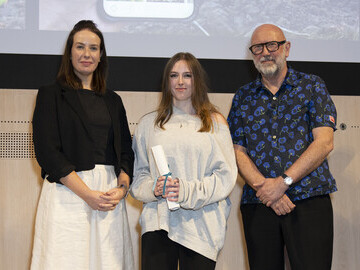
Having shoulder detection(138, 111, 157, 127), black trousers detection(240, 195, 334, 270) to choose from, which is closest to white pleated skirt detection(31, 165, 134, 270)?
shoulder detection(138, 111, 157, 127)

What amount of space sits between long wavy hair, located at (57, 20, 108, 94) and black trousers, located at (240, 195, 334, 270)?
109cm

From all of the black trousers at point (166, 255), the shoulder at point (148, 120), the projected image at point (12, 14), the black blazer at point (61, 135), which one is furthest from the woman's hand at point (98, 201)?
the projected image at point (12, 14)

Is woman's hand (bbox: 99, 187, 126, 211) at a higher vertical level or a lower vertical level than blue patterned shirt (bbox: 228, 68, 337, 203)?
lower

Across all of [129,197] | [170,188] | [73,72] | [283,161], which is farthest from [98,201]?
[129,197]

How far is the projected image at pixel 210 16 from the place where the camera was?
363cm

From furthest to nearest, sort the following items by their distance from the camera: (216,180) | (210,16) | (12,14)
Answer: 1. (210,16)
2. (12,14)
3. (216,180)

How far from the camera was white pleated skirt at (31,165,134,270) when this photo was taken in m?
2.30

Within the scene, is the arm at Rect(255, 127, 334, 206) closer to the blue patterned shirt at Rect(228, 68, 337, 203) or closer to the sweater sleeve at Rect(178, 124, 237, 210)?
the blue patterned shirt at Rect(228, 68, 337, 203)

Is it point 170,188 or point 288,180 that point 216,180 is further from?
point 288,180

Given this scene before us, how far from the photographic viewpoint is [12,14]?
3604 millimetres

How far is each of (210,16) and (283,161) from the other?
1612 millimetres

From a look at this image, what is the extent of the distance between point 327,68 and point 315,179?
1.64 metres

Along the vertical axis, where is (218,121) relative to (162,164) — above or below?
above

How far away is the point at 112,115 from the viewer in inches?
100
